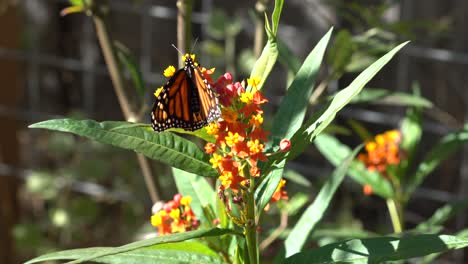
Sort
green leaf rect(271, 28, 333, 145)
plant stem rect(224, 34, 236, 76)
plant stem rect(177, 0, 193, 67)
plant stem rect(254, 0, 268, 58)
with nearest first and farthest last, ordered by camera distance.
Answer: green leaf rect(271, 28, 333, 145) < plant stem rect(177, 0, 193, 67) < plant stem rect(254, 0, 268, 58) < plant stem rect(224, 34, 236, 76)

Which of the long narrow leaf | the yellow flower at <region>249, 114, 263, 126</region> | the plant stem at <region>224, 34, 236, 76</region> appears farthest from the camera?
the plant stem at <region>224, 34, 236, 76</region>

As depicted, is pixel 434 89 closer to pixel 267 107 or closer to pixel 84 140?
pixel 267 107

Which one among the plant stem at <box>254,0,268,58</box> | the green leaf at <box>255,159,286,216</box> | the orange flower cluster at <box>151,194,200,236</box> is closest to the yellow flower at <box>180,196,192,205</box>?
the orange flower cluster at <box>151,194,200,236</box>

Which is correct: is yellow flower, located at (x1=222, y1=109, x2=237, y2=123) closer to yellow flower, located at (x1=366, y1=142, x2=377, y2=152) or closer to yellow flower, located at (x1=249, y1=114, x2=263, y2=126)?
yellow flower, located at (x1=249, y1=114, x2=263, y2=126)

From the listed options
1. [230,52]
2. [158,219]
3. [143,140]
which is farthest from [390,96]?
[230,52]

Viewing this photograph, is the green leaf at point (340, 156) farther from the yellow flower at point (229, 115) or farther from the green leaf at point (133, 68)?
the yellow flower at point (229, 115)

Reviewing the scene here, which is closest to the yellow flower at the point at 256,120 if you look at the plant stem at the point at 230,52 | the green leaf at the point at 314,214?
the green leaf at the point at 314,214
